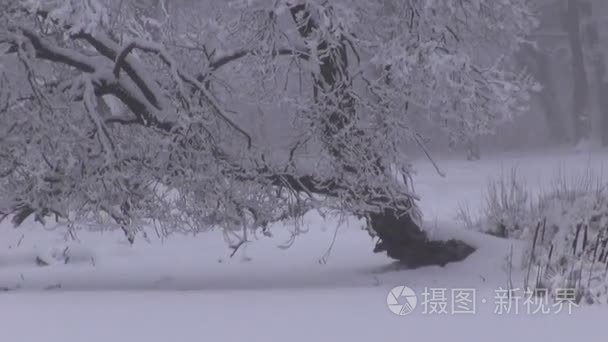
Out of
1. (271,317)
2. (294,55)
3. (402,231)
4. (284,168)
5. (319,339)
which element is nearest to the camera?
(319,339)

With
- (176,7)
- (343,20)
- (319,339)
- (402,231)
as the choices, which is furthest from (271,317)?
(176,7)

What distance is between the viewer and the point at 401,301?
4.86m

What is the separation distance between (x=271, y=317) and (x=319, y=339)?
626 mm

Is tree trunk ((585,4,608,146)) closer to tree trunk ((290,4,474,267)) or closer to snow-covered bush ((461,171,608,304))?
snow-covered bush ((461,171,608,304))

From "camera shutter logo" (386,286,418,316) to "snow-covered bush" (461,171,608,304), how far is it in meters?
0.97

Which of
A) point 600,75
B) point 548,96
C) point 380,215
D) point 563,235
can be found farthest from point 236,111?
point 548,96

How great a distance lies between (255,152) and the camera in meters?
8.28

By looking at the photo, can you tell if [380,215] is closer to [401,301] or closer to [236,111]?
[236,111]

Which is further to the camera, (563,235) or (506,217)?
(506,217)

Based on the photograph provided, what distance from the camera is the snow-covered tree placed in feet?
25.0

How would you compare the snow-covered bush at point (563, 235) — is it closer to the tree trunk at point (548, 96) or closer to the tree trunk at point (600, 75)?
the tree trunk at point (600, 75)

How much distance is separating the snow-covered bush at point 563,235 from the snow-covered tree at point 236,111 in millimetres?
1407

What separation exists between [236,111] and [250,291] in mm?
2923

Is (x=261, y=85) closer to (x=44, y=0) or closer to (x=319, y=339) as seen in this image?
(x=44, y=0)
